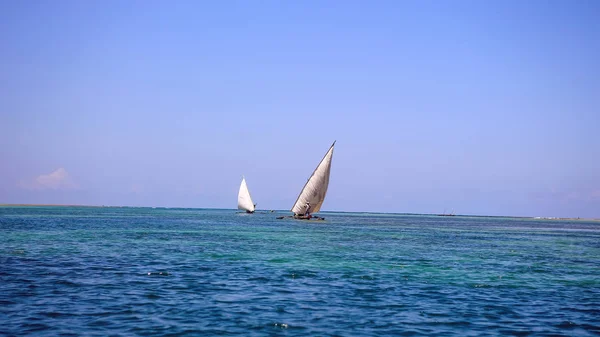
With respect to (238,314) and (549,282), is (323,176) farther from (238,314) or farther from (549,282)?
(238,314)

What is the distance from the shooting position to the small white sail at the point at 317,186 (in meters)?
93.3

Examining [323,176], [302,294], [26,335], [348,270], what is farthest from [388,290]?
[323,176]

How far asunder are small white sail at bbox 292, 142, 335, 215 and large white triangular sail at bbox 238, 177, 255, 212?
72.7m

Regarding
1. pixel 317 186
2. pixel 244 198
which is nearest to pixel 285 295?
pixel 317 186

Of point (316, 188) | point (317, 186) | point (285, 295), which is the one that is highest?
point (317, 186)

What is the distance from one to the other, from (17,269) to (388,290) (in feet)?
64.9

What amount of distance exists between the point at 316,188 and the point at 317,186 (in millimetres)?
652

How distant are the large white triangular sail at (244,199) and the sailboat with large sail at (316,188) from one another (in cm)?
7079

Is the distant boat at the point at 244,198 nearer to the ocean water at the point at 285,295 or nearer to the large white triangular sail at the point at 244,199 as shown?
the large white triangular sail at the point at 244,199

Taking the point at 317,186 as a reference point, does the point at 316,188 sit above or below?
below

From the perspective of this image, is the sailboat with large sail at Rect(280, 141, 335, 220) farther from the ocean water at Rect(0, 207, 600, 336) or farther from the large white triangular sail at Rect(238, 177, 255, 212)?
the large white triangular sail at Rect(238, 177, 255, 212)

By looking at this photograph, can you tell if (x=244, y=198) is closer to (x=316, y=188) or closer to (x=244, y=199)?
(x=244, y=199)

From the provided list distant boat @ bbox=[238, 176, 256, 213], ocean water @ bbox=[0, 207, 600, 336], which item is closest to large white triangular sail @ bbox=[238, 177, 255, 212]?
distant boat @ bbox=[238, 176, 256, 213]

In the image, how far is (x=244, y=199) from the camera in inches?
7190
